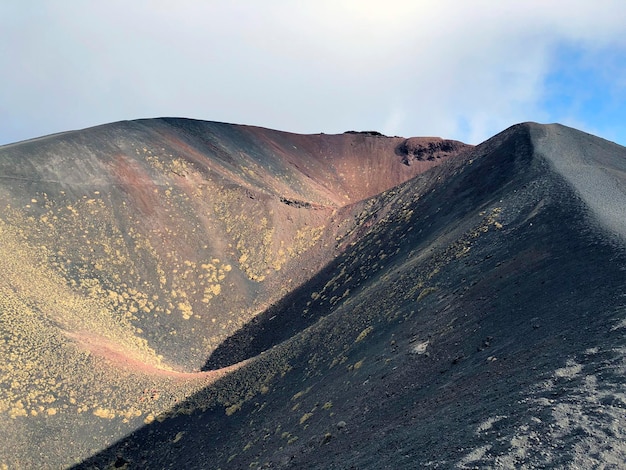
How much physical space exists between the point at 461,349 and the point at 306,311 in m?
23.6

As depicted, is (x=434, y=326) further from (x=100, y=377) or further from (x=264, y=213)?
(x=264, y=213)

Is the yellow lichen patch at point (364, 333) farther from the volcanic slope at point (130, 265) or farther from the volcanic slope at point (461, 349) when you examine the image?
the volcanic slope at point (130, 265)

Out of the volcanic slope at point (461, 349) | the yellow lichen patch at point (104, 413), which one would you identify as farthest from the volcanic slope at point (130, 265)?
the volcanic slope at point (461, 349)

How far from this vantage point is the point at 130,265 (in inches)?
1932

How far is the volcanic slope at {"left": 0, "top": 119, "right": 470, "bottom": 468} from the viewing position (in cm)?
3222

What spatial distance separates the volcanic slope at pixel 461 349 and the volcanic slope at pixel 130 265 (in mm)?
2622

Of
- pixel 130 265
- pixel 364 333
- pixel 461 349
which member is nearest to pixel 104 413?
pixel 364 333

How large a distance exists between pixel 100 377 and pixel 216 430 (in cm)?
930

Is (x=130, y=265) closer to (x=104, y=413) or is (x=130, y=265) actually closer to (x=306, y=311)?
(x=306, y=311)

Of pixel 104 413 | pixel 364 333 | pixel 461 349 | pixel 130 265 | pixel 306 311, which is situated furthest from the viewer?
pixel 130 265

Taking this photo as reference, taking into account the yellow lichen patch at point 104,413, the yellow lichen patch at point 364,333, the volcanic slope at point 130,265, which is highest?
the volcanic slope at point 130,265

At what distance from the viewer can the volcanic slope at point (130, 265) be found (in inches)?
A: 1268

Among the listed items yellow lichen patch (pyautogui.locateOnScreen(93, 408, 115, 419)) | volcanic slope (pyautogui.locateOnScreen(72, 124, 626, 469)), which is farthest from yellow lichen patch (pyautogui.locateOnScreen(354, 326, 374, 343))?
yellow lichen patch (pyautogui.locateOnScreen(93, 408, 115, 419))

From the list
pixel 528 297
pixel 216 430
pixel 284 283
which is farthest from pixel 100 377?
pixel 528 297
